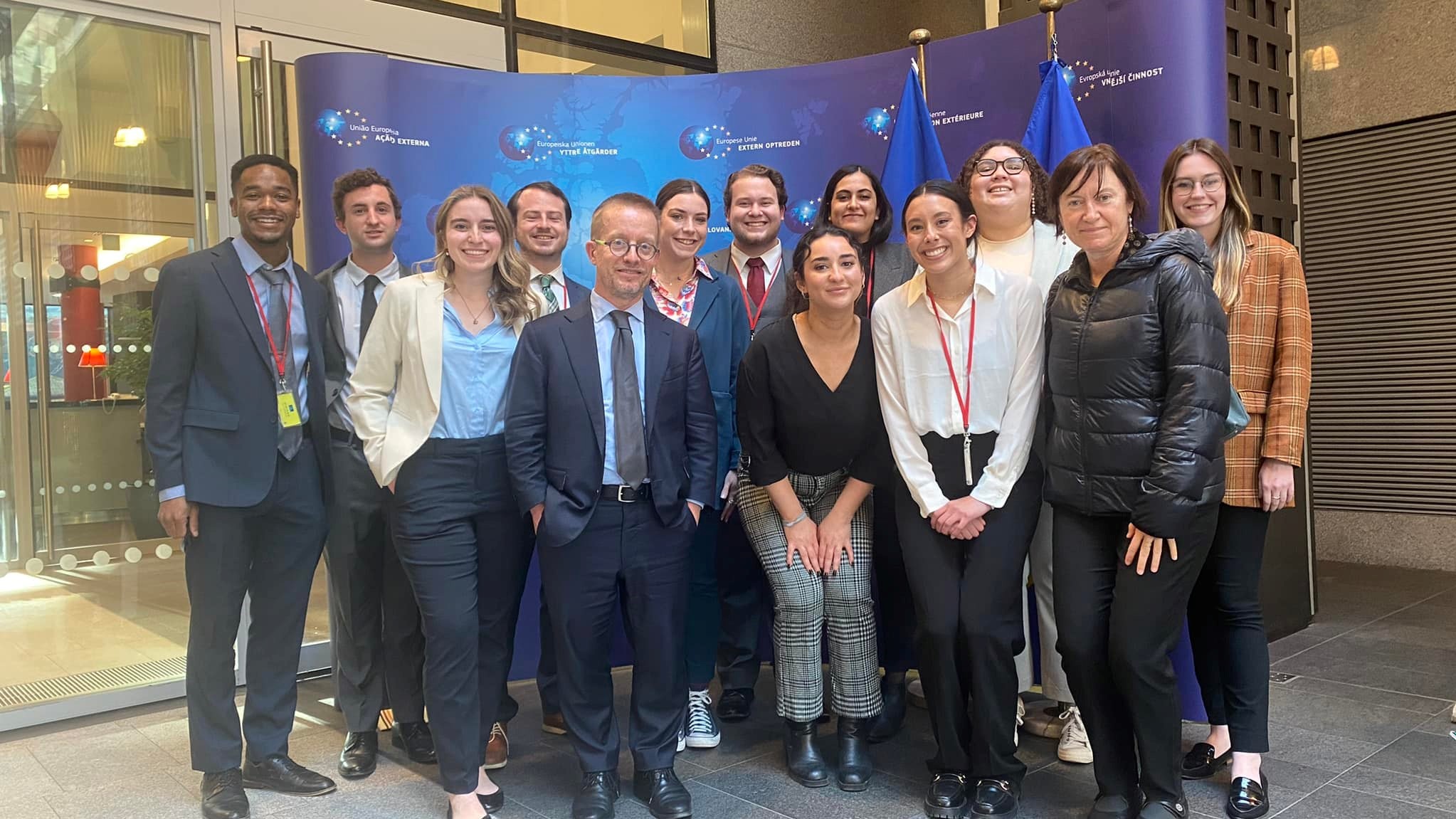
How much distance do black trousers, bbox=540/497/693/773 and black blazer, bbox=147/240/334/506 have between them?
0.91m

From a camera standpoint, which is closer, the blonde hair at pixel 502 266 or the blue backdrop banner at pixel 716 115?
the blonde hair at pixel 502 266

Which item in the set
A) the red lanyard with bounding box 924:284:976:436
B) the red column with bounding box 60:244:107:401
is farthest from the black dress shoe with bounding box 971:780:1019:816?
the red column with bounding box 60:244:107:401

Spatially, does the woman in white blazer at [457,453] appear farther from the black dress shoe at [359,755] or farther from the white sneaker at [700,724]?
the white sneaker at [700,724]

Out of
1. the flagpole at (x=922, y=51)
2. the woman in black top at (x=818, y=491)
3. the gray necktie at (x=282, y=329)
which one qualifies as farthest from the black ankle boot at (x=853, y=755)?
the flagpole at (x=922, y=51)

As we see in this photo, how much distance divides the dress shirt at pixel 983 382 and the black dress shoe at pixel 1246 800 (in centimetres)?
100

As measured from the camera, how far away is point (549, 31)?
18.5ft

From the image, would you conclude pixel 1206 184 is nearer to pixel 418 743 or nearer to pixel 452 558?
pixel 452 558

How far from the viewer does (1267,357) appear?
2.93 metres

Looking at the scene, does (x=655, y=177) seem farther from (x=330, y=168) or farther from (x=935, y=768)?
(x=935, y=768)

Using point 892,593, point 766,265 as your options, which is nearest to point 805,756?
point 892,593

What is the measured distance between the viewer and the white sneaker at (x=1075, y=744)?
319 centimetres

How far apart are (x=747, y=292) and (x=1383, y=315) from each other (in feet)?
14.5

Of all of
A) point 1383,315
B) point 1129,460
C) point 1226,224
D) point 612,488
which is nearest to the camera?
point 1129,460

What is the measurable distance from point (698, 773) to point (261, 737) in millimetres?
1335
